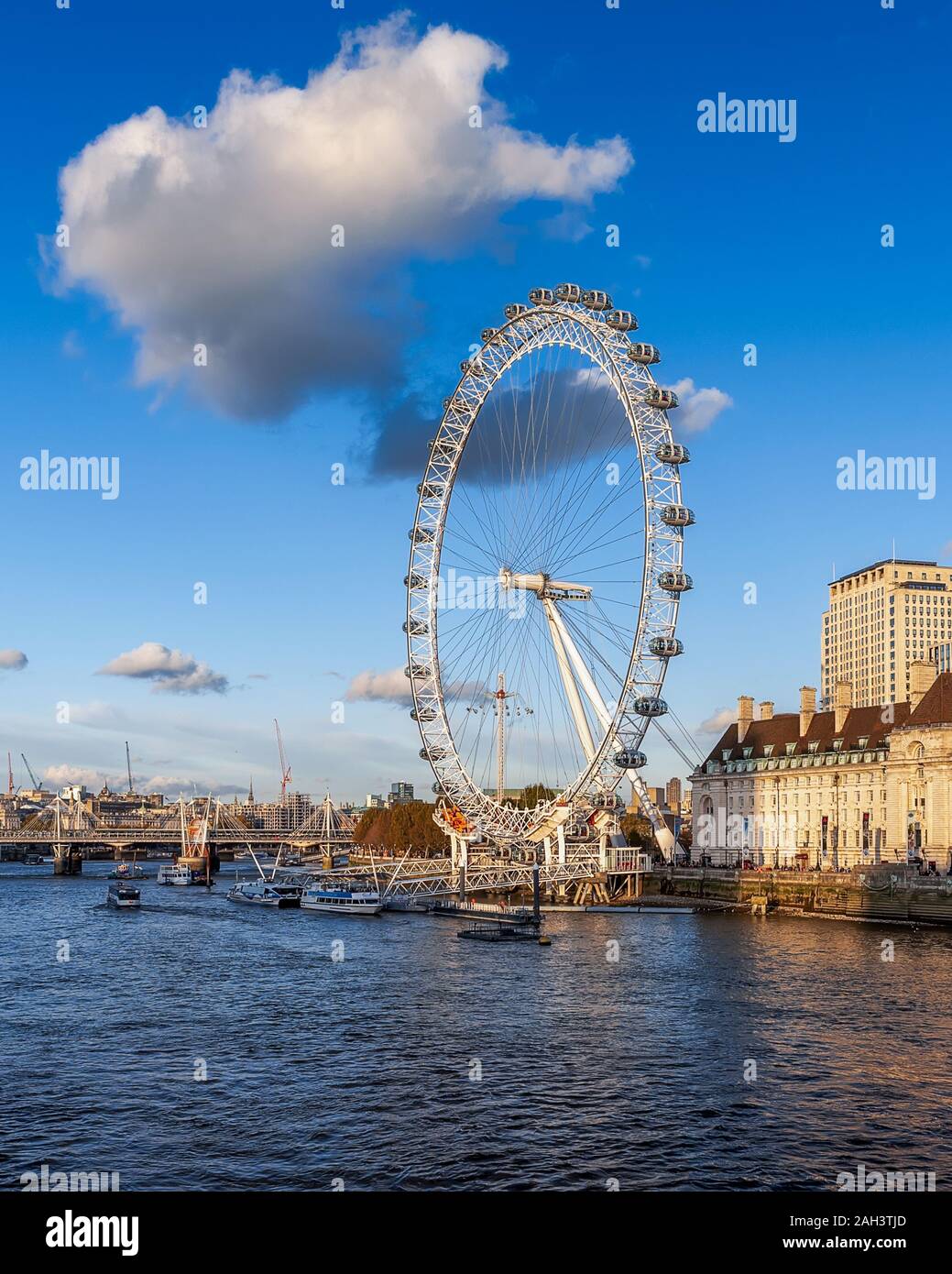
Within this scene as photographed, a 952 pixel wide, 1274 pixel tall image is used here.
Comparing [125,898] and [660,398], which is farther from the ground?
[660,398]

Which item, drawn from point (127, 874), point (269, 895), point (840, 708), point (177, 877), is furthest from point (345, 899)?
point (127, 874)

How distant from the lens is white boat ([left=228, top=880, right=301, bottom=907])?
108562 mm

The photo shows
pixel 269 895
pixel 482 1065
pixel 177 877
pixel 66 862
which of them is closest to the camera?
pixel 482 1065

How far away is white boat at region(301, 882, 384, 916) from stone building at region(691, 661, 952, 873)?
109ft

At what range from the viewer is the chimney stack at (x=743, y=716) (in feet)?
391

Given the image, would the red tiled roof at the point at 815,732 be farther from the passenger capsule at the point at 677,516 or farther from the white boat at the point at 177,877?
the white boat at the point at 177,877

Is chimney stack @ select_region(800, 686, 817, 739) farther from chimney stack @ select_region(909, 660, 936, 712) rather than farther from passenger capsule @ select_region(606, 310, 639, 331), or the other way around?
passenger capsule @ select_region(606, 310, 639, 331)

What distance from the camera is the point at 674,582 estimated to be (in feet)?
257

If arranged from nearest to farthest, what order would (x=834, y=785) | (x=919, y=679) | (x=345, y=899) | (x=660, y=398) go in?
(x=660, y=398)
(x=919, y=679)
(x=345, y=899)
(x=834, y=785)

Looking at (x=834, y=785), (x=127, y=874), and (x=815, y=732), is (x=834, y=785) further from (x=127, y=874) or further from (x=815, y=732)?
(x=127, y=874)

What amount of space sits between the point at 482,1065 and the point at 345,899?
6254cm

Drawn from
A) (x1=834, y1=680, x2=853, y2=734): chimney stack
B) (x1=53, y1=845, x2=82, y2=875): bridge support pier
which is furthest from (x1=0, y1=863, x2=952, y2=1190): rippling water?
(x1=53, y1=845, x2=82, y2=875): bridge support pier

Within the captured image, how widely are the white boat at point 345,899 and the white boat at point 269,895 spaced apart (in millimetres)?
1324
